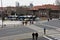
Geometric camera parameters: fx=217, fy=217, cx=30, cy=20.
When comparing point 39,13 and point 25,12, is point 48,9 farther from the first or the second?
point 25,12

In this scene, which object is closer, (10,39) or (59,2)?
(10,39)

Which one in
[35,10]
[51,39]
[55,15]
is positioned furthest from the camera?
[35,10]

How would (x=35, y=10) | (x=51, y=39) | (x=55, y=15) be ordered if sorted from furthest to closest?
1. (x=35, y=10)
2. (x=55, y=15)
3. (x=51, y=39)

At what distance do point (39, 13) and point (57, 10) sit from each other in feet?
41.3

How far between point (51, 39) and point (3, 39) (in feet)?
20.7

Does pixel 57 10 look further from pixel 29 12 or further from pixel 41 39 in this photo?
pixel 41 39

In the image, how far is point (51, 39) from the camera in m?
27.2

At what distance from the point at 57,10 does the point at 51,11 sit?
275 inches

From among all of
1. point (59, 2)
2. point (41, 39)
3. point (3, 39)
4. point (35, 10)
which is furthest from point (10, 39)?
point (59, 2)

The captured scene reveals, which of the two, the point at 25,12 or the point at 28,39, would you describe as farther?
the point at 25,12

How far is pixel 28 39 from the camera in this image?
91.0ft

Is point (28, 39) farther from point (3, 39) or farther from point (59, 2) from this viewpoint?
point (59, 2)

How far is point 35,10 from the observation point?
14150 cm

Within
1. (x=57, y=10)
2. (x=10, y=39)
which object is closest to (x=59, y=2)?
(x=57, y=10)
